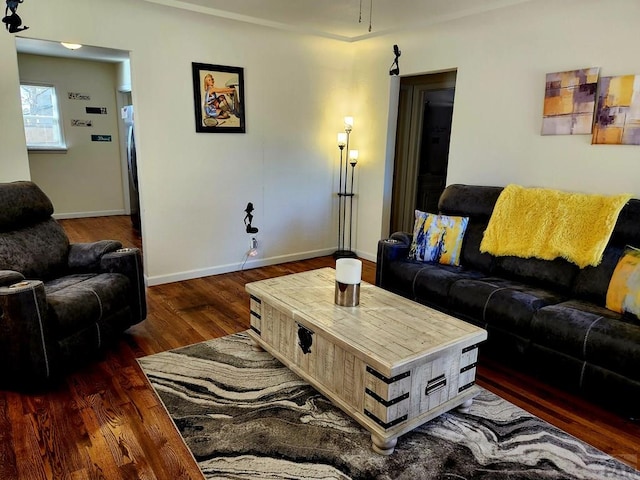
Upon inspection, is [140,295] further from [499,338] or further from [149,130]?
[499,338]

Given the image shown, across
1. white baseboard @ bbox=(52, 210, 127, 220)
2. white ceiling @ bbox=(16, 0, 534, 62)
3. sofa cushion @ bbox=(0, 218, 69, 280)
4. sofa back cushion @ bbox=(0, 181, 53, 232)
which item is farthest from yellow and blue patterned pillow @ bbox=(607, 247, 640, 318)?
white baseboard @ bbox=(52, 210, 127, 220)

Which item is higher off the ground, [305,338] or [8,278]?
[8,278]

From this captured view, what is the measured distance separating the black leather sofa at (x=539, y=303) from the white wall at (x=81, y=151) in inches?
227

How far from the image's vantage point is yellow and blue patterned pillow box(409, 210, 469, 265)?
3.35 metres

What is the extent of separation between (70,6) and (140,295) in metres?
2.28

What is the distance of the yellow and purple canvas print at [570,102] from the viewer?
3.02 m

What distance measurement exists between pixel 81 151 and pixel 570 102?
273 inches

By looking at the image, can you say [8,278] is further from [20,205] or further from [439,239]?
[439,239]

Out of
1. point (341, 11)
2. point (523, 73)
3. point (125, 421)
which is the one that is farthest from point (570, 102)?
point (125, 421)

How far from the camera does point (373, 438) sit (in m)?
1.91

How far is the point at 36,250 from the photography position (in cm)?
286

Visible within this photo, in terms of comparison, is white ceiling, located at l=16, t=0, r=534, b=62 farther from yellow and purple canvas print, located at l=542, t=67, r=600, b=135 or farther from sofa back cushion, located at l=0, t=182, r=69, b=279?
sofa back cushion, located at l=0, t=182, r=69, b=279

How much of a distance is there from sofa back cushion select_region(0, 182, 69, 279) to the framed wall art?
155cm

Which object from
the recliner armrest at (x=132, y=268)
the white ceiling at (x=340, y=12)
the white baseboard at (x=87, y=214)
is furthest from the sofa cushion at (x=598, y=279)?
the white baseboard at (x=87, y=214)
